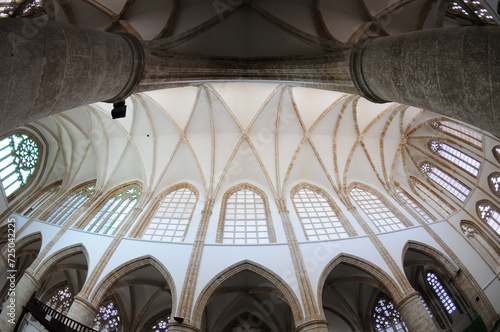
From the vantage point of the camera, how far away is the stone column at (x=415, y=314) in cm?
1013

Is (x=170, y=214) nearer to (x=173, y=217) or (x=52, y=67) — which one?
(x=173, y=217)

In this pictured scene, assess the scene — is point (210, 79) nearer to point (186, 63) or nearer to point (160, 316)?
point (186, 63)

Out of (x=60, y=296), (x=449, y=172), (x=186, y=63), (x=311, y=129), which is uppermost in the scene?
(x=311, y=129)

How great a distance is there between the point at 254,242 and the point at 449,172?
35.7 feet

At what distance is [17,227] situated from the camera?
1416 centimetres

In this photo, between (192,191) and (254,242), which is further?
(192,191)

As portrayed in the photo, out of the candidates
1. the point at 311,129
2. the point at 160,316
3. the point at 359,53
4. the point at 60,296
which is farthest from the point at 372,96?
the point at 60,296

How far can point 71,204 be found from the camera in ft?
54.0

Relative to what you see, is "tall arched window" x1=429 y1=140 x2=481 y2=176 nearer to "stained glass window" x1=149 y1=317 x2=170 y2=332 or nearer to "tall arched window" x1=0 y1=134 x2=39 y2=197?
"stained glass window" x1=149 y1=317 x2=170 y2=332

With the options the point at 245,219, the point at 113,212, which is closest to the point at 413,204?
the point at 245,219

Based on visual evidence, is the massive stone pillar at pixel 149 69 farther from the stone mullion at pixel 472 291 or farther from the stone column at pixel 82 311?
the stone mullion at pixel 472 291

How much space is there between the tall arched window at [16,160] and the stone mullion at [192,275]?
362 inches

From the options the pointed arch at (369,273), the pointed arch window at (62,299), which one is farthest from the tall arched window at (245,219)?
the pointed arch window at (62,299)

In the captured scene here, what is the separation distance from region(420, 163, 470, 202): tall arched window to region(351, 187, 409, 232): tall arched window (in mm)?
3340
